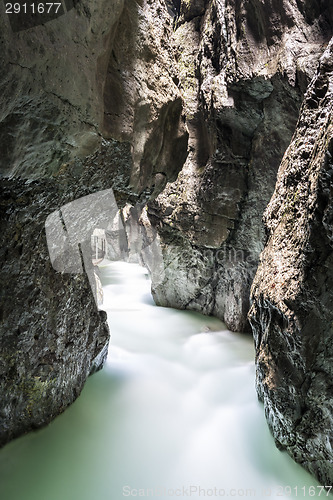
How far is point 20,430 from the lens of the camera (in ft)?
10.9

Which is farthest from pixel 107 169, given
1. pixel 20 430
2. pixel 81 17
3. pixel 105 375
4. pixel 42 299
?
pixel 105 375

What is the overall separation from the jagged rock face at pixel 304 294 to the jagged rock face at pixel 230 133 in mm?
1796

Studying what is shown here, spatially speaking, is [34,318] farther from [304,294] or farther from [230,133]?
[230,133]

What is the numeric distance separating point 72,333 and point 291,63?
5284 millimetres

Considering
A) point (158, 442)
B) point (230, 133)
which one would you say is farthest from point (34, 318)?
point (230, 133)

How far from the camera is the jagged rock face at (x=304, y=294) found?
2461 millimetres

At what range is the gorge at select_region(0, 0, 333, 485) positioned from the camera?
208 centimetres

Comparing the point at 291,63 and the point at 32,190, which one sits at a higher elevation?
the point at 291,63

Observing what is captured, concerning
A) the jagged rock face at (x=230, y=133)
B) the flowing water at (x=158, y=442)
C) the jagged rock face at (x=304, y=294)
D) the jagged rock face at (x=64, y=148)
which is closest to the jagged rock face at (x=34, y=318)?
the jagged rock face at (x=64, y=148)

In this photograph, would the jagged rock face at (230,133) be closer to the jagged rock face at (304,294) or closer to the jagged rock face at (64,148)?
the jagged rock face at (304,294)

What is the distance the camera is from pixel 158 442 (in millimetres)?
3652

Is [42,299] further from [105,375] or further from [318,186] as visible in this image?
[318,186]

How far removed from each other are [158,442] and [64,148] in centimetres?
345

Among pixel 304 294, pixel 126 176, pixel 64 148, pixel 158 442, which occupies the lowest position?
pixel 158 442
